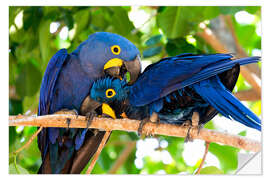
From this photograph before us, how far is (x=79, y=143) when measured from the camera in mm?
1860

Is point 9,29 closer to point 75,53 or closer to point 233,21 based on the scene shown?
point 75,53

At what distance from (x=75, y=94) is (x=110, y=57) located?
29 centimetres

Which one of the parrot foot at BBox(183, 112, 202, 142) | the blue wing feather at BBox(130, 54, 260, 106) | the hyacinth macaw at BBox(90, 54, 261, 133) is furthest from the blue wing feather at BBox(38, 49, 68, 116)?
the parrot foot at BBox(183, 112, 202, 142)

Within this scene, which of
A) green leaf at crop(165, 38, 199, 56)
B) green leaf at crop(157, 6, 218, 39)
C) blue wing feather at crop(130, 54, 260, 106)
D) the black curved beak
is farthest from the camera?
green leaf at crop(165, 38, 199, 56)

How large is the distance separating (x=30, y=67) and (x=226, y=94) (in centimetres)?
137

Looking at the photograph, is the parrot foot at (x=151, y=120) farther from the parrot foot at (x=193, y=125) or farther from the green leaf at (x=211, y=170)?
the green leaf at (x=211, y=170)

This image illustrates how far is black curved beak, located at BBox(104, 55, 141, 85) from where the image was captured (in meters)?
1.80

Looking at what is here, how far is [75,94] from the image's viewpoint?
6.03 feet

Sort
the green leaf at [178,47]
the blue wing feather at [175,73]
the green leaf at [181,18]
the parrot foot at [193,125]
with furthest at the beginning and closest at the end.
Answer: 1. the green leaf at [178,47]
2. the green leaf at [181,18]
3. the parrot foot at [193,125]
4. the blue wing feather at [175,73]

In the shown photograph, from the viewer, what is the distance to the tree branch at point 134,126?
151 cm

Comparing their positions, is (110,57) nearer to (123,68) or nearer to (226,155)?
(123,68)

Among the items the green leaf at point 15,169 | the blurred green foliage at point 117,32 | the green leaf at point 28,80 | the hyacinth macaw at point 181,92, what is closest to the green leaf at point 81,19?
the blurred green foliage at point 117,32

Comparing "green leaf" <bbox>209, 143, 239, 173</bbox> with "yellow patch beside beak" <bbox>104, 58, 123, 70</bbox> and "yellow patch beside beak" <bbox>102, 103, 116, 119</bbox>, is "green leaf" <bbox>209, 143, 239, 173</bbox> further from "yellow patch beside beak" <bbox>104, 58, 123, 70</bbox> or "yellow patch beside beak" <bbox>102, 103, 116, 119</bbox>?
"yellow patch beside beak" <bbox>104, 58, 123, 70</bbox>
